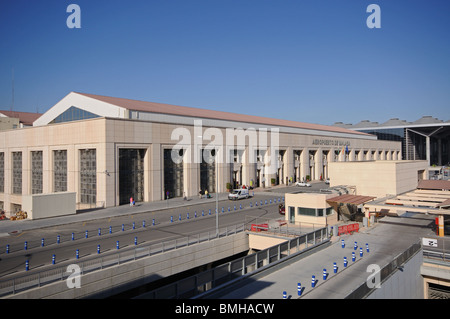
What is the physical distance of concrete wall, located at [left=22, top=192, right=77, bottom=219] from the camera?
107 ft

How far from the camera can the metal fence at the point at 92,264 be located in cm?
Answer: 1536

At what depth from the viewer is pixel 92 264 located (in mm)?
18344

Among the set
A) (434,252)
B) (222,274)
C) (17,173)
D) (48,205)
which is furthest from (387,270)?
(17,173)

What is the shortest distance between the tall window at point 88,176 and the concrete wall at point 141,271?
23.2 metres

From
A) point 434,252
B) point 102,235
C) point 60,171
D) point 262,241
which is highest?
point 60,171

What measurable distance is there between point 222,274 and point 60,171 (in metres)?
40.2

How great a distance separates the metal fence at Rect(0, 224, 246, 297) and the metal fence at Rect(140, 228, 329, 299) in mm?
5396

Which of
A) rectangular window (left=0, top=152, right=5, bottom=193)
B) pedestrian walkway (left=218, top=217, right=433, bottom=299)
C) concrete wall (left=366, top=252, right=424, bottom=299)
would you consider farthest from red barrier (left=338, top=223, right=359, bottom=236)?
rectangular window (left=0, top=152, right=5, bottom=193)

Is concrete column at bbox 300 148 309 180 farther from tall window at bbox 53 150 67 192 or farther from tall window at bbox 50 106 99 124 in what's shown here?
tall window at bbox 53 150 67 192

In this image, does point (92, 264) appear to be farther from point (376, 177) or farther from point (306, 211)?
point (376, 177)

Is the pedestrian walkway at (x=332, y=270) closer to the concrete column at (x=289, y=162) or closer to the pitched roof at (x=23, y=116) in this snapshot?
the concrete column at (x=289, y=162)

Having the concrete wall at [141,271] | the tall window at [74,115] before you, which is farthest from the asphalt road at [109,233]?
the tall window at [74,115]

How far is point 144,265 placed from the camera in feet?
65.7
